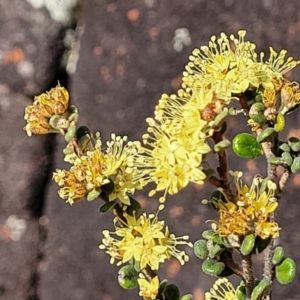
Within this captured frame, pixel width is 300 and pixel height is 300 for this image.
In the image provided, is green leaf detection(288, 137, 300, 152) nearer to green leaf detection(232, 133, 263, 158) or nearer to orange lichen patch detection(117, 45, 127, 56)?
green leaf detection(232, 133, 263, 158)

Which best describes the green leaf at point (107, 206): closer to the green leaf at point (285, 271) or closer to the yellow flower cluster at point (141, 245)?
the yellow flower cluster at point (141, 245)

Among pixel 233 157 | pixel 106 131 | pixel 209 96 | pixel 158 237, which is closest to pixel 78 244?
pixel 106 131

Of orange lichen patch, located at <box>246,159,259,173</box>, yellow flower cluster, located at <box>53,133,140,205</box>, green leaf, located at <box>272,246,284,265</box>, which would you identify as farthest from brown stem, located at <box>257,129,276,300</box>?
orange lichen patch, located at <box>246,159,259,173</box>

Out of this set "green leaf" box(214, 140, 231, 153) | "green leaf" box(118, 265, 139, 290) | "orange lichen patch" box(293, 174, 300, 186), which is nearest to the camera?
"green leaf" box(214, 140, 231, 153)

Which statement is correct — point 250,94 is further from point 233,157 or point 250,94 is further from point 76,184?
point 233,157

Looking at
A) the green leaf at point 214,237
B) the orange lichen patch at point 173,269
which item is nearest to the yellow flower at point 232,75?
the green leaf at point 214,237

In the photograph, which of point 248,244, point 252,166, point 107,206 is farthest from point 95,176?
point 252,166
